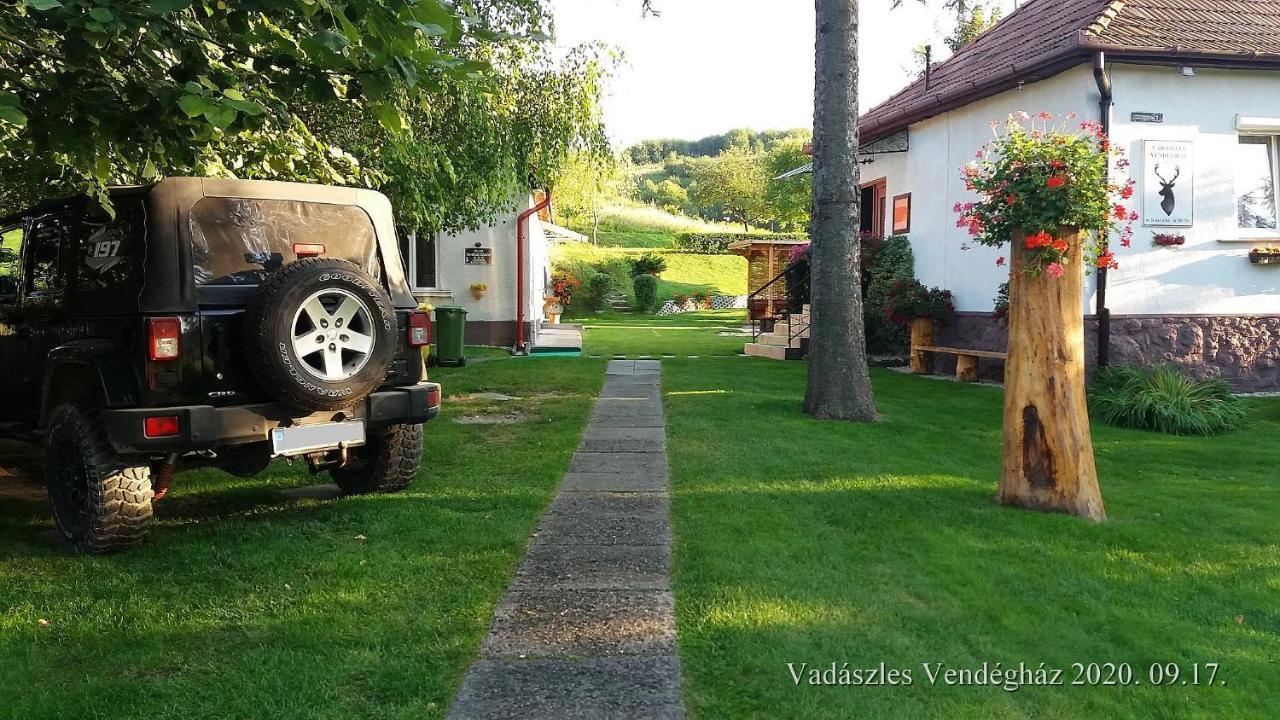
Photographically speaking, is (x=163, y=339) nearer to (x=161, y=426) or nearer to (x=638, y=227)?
(x=161, y=426)

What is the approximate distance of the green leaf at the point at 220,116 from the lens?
3.35 meters

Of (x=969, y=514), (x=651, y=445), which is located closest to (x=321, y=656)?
(x=969, y=514)

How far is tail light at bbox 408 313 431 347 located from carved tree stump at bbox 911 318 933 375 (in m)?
9.93

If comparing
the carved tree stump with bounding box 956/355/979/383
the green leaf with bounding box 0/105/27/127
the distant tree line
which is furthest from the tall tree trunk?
the distant tree line

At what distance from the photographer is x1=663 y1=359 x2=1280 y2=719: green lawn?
126 inches

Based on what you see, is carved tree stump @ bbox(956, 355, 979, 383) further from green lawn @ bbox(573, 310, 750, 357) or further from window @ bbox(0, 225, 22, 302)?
window @ bbox(0, 225, 22, 302)

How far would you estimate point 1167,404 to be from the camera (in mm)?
9250

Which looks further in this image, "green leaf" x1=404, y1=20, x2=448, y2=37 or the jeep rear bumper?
the jeep rear bumper

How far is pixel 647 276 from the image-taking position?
34.3 meters

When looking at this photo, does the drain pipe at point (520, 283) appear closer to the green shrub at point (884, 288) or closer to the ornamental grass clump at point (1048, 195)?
the green shrub at point (884, 288)

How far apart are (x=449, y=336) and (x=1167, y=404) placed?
9983 millimetres

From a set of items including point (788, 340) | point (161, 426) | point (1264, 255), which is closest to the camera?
point (161, 426)

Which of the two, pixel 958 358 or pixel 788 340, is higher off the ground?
pixel 788 340

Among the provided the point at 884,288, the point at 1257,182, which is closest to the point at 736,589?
the point at 1257,182
